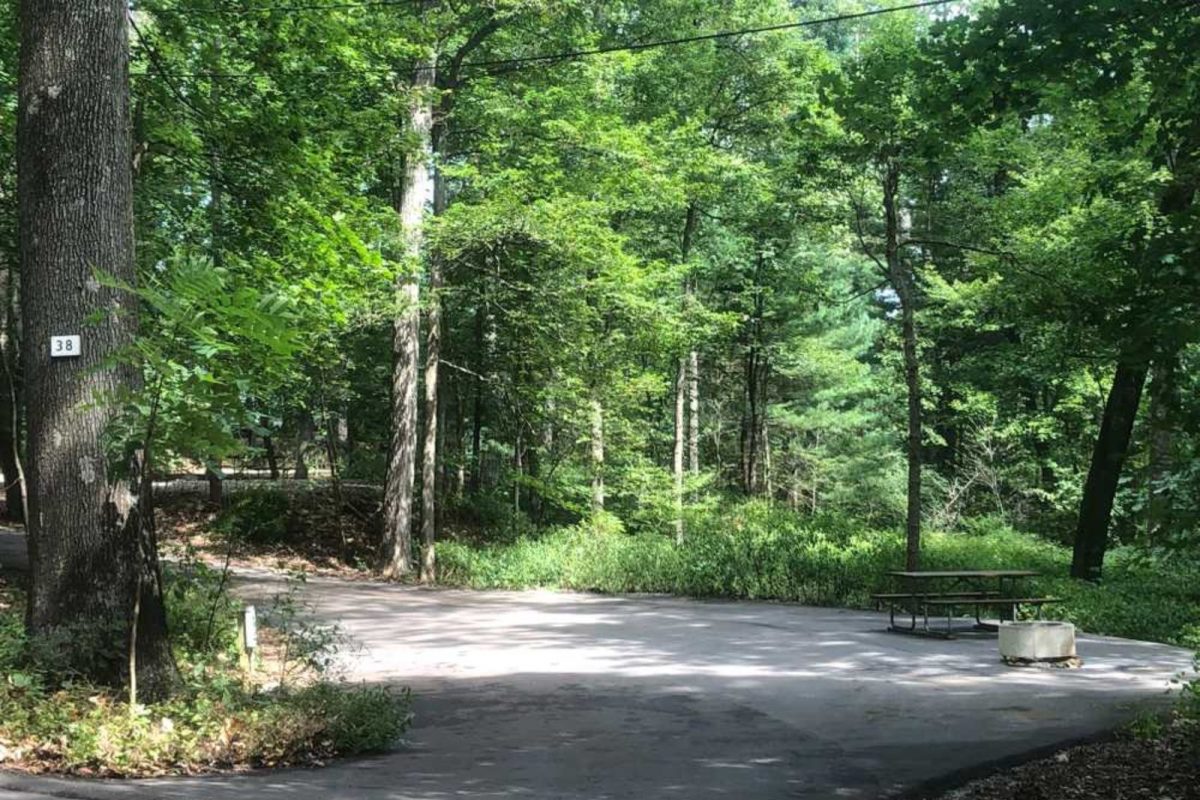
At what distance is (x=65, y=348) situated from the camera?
20.6 feet

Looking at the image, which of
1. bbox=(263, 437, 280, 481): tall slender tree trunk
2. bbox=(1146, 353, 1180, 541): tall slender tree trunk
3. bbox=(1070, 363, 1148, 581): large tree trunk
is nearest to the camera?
bbox=(1146, 353, 1180, 541): tall slender tree trunk

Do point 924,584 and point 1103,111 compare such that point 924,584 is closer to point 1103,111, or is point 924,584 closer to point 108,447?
point 1103,111

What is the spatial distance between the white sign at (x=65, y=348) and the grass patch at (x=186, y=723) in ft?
6.07

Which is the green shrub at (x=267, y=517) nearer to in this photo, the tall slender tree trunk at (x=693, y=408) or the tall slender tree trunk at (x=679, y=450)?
the tall slender tree trunk at (x=679, y=450)

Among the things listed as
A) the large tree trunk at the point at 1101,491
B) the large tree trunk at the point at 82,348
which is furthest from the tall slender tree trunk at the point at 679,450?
the large tree trunk at the point at 82,348

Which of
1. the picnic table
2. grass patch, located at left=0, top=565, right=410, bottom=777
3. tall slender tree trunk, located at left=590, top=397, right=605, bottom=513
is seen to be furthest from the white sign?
tall slender tree trunk, located at left=590, top=397, right=605, bottom=513

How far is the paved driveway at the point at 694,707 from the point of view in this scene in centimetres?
577

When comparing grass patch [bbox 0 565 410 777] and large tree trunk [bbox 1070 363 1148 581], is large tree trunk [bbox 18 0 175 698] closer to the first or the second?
grass patch [bbox 0 565 410 777]

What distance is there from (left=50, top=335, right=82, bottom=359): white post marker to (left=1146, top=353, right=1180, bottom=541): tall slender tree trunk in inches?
250

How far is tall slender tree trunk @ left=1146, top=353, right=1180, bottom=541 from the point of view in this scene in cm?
439

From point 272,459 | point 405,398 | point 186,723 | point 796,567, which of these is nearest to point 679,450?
point 405,398

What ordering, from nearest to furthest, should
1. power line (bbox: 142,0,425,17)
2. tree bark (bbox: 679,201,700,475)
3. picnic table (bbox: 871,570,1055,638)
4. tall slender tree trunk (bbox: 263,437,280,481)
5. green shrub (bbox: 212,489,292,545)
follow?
power line (bbox: 142,0,425,17), picnic table (bbox: 871,570,1055,638), green shrub (bbox: 212,489,292,545), tree bark (bbox: 679,201,700,475), tall slender tree trunk (bbox: 263,437,280,481)

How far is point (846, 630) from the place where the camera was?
505 inches

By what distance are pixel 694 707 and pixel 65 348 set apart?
5609 mm
